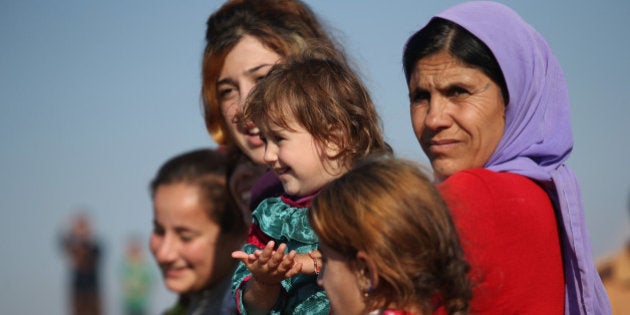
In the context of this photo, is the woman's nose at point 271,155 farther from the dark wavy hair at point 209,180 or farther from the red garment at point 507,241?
the dark wavy hair at point 209,180

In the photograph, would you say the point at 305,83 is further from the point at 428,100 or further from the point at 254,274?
the point at 254,274

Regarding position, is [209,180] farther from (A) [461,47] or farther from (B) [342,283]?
(B) [342,283]

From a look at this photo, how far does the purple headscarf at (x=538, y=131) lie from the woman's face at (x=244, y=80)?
109cm

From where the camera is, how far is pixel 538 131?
3568mm

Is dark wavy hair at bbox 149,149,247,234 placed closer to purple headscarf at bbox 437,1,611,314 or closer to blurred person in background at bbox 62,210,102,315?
purple headscarf at bbox 437,1,611,314

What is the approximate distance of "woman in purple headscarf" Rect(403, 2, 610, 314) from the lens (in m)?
3.23

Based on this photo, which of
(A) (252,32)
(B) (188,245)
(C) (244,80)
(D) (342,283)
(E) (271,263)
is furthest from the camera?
(B) (188,245)

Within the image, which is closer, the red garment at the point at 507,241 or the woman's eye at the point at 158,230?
the red garment at the point at 507,241

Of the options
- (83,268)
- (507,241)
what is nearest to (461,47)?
(507,241)

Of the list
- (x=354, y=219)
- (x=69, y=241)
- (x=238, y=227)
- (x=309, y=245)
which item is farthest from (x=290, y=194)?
(x=69, y=241)

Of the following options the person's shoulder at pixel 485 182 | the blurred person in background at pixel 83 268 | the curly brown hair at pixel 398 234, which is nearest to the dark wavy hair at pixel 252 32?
the person's shoulder at pixel 485 182

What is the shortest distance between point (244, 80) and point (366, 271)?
179 cm

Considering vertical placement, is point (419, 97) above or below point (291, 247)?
above

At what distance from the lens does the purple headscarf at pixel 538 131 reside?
11.1 ft
